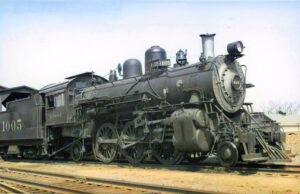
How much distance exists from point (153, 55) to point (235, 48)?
3.13 meters

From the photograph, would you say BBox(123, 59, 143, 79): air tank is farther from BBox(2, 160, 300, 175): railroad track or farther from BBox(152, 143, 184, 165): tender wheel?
BBox(2, 160, 300, 175): railroad track

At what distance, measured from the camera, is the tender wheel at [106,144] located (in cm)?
1391

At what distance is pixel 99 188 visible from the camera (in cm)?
853

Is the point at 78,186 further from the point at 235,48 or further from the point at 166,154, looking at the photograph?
the point at 235,48

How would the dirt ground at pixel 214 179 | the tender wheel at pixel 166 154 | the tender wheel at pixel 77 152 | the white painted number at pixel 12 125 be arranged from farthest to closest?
the white painted number at pixel 12 125 → the tender wheel at pixel 77 152 → the tender wheel at pixel 166 154 → the dirt ground at pixel 214 179

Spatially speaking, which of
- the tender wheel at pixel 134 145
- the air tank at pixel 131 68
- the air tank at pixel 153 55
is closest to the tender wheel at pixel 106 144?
the tender wheel at pixel 134 145

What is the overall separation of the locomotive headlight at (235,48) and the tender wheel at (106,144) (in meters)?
5.03

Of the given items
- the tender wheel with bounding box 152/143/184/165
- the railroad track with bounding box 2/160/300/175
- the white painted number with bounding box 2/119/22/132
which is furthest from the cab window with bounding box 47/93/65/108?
the railroad track with bounding box 2/160/300/175

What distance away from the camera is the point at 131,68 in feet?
49.3

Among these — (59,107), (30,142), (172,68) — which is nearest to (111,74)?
(59,107)

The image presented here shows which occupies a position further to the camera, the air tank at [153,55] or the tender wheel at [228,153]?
the air tank at [153,55]

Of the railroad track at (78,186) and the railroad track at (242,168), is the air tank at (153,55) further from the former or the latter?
the railroad track at (78,186)

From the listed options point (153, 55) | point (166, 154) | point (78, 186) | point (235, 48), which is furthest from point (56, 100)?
point (235, 48)

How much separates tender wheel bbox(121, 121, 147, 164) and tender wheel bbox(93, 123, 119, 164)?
0.49m
